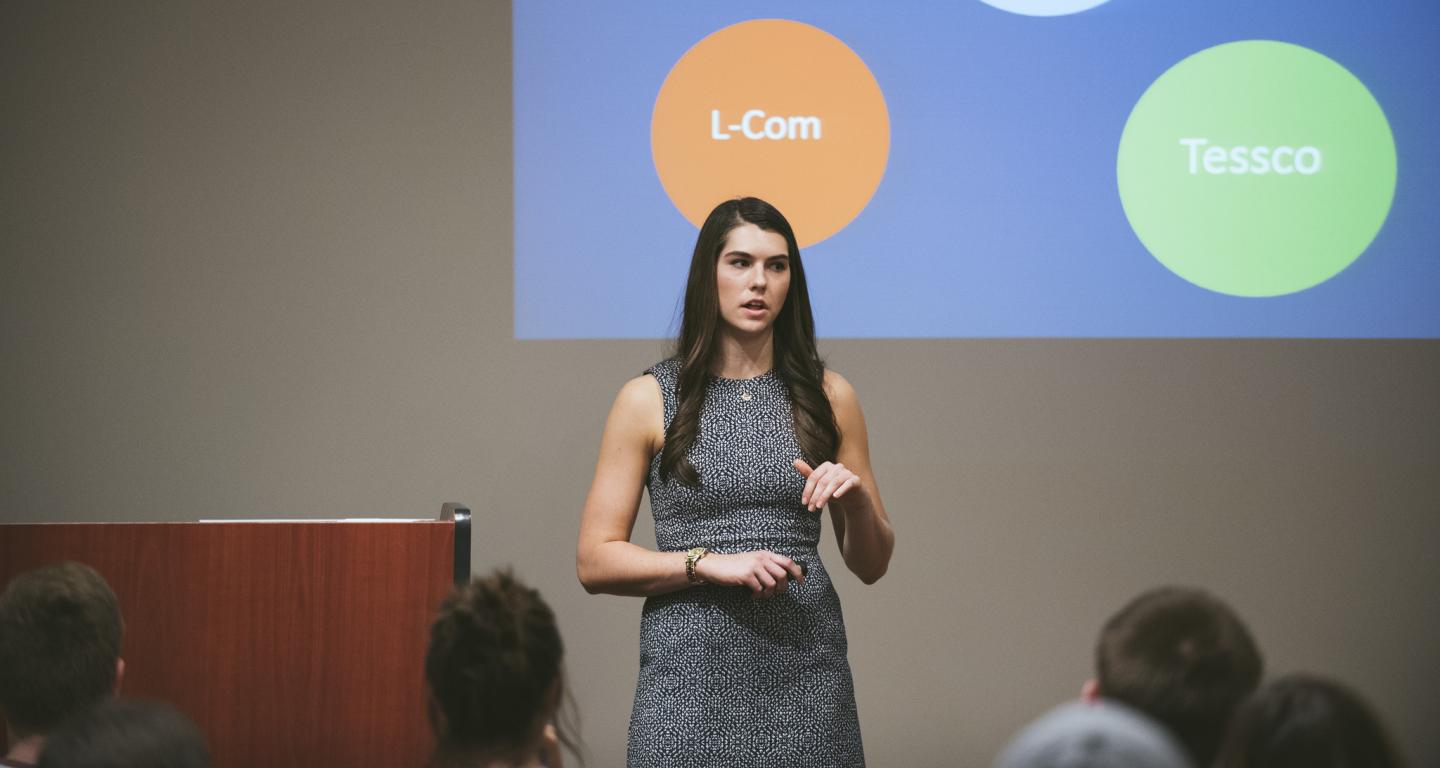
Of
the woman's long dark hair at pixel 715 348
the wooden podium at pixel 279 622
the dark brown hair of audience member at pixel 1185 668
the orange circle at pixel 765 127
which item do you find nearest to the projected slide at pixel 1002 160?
the orange circle at pixel 765 127

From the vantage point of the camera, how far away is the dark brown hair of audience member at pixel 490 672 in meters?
1.33

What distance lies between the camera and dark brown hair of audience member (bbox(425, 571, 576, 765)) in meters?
1.33

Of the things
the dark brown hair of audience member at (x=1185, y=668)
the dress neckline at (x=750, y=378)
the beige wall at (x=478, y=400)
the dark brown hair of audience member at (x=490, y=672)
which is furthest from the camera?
the beige wall at (x=478, y=400)

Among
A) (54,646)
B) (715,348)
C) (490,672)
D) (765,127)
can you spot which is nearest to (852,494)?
(715,348)

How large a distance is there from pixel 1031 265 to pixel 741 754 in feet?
5.50

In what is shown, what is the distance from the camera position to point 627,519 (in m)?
1.87

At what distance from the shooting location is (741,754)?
1.79 metres

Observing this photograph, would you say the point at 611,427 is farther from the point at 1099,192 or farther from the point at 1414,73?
the point at 1414,73

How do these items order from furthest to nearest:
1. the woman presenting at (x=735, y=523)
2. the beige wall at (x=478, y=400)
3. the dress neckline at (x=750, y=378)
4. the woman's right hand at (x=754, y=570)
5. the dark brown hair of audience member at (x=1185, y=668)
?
the beige wall at (x=478, y=400)
the dress neckline at (x=750, y=378)
the woman presenting at (x=735, y=523)
the woman's right hand at (x=754, y=570)
the dark brown hair of audience member at (x=1185, y=668)

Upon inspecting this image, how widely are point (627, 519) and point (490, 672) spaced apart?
556mm

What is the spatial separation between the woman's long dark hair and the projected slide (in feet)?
3.44

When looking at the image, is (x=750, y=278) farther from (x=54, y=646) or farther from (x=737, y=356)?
(x=54, y=646)

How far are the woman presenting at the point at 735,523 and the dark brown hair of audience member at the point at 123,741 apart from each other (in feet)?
2.68

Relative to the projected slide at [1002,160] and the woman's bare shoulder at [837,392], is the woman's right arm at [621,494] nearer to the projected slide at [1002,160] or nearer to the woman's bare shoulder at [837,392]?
the woman's bare shoulder at [837,392]
